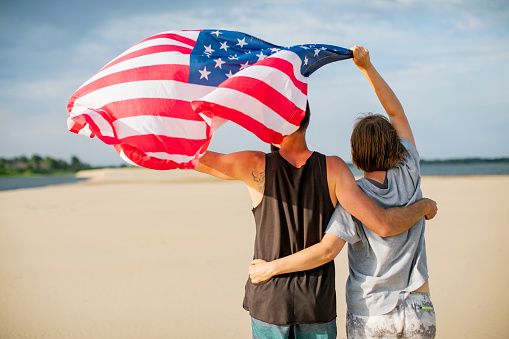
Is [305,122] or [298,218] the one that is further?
[305,122]

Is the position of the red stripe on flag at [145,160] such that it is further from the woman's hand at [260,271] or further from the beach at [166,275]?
the beach at [166,275]

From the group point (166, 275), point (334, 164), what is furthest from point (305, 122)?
point (166, 275)

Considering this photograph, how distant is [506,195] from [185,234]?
11.9 meters

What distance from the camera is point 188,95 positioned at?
2424 mm

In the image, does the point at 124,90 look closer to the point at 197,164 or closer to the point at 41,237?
the point at 197,164

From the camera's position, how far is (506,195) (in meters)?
14.7

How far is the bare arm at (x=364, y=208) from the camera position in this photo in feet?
6.81

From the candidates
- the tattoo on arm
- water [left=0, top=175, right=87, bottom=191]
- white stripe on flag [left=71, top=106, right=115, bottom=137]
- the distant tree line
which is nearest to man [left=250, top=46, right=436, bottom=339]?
the tattoo on arm

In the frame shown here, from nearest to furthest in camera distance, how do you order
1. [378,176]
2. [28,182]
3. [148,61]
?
1. [378,176]
2. [148,61]
3. [28,182]

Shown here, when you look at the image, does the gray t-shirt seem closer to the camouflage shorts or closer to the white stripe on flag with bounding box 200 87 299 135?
the camouflage shorts

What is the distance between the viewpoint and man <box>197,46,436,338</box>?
2.11m

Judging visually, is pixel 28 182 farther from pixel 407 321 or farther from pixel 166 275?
pixel 407 321

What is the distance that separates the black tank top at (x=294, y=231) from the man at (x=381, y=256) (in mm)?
72

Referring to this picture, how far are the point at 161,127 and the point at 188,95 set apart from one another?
25 centimetres
